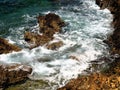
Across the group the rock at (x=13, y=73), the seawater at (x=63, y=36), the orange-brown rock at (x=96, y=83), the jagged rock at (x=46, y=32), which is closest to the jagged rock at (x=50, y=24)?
the jagged rock at (x=46, y=32)

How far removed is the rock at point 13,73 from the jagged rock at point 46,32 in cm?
311

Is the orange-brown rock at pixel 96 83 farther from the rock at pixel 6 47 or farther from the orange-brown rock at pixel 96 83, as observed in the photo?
the rock at pixel 6 47

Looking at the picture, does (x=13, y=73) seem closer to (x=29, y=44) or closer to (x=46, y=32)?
(x=29, y=44)

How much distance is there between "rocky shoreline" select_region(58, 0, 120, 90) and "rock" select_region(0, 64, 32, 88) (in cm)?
306

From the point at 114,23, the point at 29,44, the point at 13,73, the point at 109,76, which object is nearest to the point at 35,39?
the point at 29,44

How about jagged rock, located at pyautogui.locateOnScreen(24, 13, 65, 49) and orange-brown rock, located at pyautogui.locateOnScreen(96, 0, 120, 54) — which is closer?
orange-brown rock, located at pyautogui.locateOnScreen(96, 0, 120, 54)

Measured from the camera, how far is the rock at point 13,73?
15.7 m

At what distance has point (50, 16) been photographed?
868 inches

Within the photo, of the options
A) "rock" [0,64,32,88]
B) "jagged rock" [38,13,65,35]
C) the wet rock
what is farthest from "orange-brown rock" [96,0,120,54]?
"rock" [0,64,32,88]

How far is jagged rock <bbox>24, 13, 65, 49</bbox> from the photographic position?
1955 cm

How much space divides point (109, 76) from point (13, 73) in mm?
5254

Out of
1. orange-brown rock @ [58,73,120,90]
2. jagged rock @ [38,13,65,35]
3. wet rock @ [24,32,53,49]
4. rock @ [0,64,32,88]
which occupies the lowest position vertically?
rock @ [0,64,32,88]

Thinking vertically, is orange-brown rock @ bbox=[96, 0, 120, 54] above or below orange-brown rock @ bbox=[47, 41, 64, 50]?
above

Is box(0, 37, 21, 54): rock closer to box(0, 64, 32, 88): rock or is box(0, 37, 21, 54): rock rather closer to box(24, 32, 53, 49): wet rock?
box(24, 32, 53, 49): wet rock
